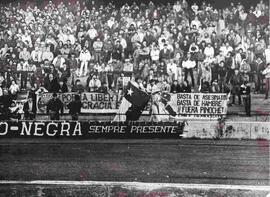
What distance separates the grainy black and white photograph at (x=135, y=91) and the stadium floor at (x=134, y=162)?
3 cm

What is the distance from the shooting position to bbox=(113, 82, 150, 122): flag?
1644 cm

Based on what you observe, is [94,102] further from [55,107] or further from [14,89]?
[14,89]

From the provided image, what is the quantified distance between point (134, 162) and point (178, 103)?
218 inches

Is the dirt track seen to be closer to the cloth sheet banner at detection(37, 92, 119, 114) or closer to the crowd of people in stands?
the cloth sheet banner at detection(37, 92, 119, 114)

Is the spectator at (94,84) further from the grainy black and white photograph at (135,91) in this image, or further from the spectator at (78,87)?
the spectator at (78,87)

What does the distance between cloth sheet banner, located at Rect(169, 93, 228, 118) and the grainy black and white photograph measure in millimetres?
35

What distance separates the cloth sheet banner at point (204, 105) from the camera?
16.3 meters

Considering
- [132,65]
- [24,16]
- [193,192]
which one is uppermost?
[24,16]

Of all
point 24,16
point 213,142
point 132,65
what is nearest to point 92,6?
point 24,16

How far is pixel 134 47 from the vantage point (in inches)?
742

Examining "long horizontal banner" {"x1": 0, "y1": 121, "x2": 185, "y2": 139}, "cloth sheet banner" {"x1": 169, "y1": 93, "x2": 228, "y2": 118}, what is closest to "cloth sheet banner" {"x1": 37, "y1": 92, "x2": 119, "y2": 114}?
"long horizontal banner" {"x1": 0, "y1": 121, "x2": 185, "y2": 139}

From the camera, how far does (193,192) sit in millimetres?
8500

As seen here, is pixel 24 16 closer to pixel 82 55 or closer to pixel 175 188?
pixel 82 55

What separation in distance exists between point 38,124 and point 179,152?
5508mm
